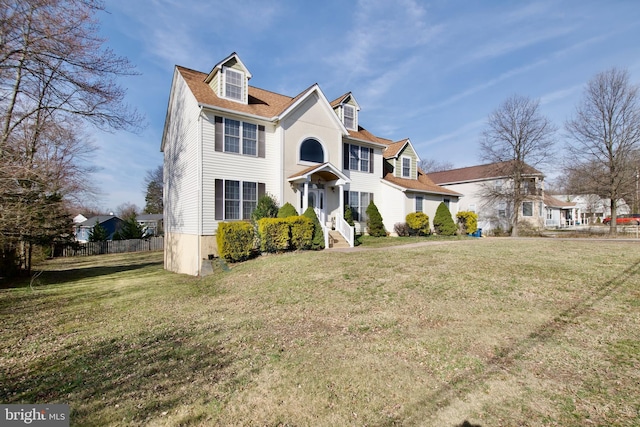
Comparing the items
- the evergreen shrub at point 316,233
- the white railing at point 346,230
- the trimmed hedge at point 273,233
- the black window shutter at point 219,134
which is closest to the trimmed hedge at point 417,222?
the white railing at point 346,230

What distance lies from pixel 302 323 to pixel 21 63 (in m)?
10.5

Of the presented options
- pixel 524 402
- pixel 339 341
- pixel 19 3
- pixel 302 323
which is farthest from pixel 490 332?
pixel 19 3

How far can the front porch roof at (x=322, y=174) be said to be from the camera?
13883 millimetres

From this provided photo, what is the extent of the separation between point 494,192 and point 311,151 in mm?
18167

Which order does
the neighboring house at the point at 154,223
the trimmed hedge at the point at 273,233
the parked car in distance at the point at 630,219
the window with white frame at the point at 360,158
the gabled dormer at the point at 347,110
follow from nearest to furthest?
the trimmed hedge at the point at 273,233, the gabled dormer at the point at 347,110, the window with white frame at the point at 360,158, the parked car in distance at the point at 630,219, the neighboring house at the point at 154,223

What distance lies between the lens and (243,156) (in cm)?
1368

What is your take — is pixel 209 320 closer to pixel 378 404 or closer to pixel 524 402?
pixel 378 404

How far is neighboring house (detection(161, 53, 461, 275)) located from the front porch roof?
0.05 metres

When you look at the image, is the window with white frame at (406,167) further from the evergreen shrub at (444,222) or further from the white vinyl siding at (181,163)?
the white vinyl siding at (181,163)

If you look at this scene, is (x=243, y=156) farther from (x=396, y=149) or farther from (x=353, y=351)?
(x=396, y=149)

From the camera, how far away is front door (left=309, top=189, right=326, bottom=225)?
15719mm
